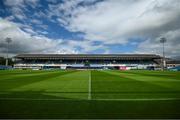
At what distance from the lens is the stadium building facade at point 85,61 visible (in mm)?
149625

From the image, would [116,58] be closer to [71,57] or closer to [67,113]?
[71,57]

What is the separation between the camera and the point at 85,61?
155375 mm

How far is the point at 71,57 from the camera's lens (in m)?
154

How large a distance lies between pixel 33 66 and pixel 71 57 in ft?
90.2

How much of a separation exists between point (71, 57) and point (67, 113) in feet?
484

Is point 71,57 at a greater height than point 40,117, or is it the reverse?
point 71,57

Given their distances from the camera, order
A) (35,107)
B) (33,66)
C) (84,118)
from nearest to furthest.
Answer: (84,118) → (35,107) → (33,66)

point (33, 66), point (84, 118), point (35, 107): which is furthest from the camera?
point (33, 66)

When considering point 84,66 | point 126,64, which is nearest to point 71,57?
point 84,66

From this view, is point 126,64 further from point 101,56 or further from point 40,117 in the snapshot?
point 40,117

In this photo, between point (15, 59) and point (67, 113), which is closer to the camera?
point (67, 113)

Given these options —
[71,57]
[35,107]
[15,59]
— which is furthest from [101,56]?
[35,107]

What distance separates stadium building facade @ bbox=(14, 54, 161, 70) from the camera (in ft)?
491

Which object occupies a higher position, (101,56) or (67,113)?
(101,56)
